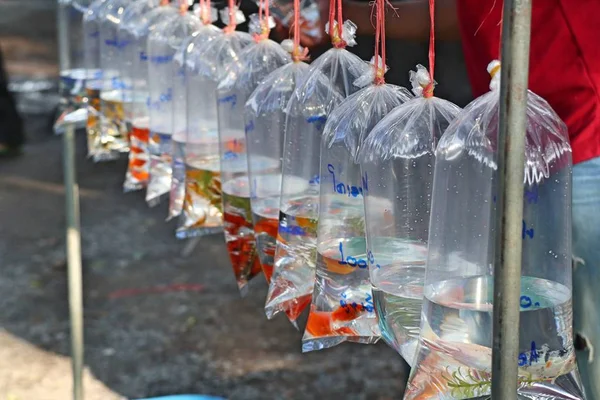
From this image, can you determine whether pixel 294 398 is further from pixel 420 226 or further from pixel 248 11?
pixel 420 226

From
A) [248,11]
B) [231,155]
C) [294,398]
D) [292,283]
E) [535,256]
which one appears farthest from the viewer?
[294,398]

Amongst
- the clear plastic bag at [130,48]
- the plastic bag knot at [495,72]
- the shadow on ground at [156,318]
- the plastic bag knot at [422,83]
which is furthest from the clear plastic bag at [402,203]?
the shadow on ground at [156,318]

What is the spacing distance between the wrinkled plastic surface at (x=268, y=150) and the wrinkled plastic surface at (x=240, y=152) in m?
0.02

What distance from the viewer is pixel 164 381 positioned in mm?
2939

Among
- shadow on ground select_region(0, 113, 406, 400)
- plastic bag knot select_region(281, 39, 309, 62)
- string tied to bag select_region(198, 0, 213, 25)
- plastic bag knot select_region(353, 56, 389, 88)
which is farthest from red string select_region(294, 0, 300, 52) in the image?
shadow on ground select_region(0, 113, 406, 400)

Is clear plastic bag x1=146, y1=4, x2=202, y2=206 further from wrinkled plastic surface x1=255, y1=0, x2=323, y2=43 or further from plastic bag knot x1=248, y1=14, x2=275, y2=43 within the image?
wrinkled plastic surface x1=255, y1=0, x2=323, y2=43

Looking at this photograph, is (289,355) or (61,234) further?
(61,234)

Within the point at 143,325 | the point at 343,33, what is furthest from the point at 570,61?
the point at 143,325

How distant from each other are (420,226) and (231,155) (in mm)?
441

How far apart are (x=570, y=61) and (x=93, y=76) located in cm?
124

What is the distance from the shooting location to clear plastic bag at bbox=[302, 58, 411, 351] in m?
0.99

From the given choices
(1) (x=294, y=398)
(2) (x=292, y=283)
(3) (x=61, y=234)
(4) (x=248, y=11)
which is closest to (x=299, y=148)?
(2) (x=292, y=283)

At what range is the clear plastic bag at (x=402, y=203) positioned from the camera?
2.98 ft

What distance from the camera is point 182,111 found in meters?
1.50
